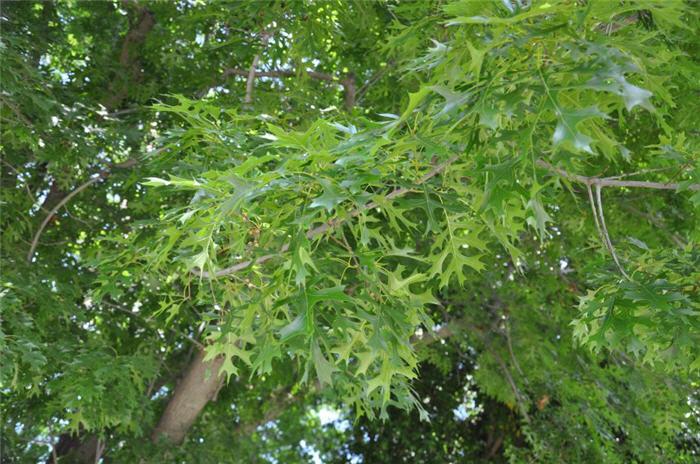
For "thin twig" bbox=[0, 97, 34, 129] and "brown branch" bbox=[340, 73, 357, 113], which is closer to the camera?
"thin twig" bbox=[0, 97, 34, 129]

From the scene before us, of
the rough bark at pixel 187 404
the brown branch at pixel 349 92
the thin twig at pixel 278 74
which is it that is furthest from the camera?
the rough bark at pixel 187 404

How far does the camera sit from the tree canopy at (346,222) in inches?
57.7

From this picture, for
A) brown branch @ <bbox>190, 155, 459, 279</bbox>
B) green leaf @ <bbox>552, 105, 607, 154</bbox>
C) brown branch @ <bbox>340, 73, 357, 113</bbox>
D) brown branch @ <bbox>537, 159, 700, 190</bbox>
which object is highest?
green leaf @ <bbox>552, 105, 607, 154</bbox>

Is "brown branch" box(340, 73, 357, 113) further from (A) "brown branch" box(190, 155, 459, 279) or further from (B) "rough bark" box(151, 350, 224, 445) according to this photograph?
(A) "brown branch" box(190, 155, 459, 279)

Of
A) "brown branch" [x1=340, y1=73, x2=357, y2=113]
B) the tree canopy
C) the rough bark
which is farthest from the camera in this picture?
the rough bark

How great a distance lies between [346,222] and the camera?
85.7 inches

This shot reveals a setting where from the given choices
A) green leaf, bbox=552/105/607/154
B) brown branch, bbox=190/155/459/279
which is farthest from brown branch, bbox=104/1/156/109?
green leaf, bbox=552/105/607/154

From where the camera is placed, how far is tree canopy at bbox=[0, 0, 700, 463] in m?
1.47

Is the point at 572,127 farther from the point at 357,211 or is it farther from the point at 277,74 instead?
the point at 277,74

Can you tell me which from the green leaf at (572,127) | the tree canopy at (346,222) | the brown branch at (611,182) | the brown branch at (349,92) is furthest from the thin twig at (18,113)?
the green leaf at (572,127)

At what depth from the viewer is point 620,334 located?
171 centimetres

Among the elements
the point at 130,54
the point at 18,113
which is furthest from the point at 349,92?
the point at 18,113

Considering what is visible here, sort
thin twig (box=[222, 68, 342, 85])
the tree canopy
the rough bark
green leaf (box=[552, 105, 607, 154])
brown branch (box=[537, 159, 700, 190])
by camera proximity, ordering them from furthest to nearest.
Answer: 1. the rough bark
2. thin twig (box=[222, 68, 342, 85])
3. brown branch (box=[537, 159, 700, 190])
4. the tree canopy
5. green leaf (box=[552, 105, 607, 154])

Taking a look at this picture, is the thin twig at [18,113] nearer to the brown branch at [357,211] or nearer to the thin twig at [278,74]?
the thin twig at [278,74]
